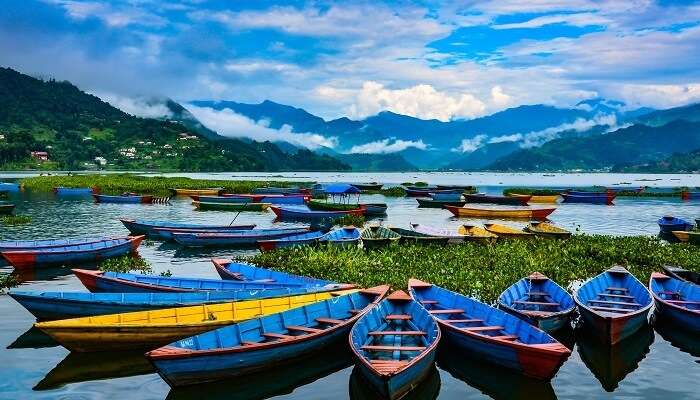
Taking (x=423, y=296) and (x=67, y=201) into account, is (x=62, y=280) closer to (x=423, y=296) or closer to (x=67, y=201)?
(x=423, y=296)

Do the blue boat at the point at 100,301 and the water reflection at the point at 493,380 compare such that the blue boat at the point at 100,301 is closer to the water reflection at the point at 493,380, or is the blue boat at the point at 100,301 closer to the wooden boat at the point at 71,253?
the water reflection at the point at 493,380

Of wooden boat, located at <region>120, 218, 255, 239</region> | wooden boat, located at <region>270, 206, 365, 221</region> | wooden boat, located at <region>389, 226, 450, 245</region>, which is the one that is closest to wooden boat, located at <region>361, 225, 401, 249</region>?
wooden boat, located at <region>389, 226, 450, 245</region>

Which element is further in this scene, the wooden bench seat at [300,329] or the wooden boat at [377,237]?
the wooden boat at [377,237]

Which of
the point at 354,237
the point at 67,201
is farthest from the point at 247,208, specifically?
the point at 354,237

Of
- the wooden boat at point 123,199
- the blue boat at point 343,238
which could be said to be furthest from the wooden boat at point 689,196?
the wooden boat at point 123,199

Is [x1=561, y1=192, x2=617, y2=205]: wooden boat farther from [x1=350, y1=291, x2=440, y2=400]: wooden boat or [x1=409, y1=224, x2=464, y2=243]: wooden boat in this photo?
[x1=350, y1=291, x2=440, y2=400]: wooden boat

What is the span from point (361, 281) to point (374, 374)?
1311 centimetres

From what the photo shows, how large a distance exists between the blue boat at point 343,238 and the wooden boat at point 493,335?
15.6m

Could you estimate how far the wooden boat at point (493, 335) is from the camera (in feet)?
52.9

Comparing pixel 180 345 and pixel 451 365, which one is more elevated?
pixel 180 345

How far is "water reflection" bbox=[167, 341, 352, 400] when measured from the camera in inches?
640

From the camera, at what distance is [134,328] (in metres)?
17.8

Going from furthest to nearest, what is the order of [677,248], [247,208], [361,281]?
[247,208] < [677,248] < [361,281]

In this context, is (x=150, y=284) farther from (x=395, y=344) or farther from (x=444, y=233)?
(x=444, y=233)
